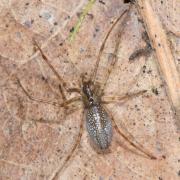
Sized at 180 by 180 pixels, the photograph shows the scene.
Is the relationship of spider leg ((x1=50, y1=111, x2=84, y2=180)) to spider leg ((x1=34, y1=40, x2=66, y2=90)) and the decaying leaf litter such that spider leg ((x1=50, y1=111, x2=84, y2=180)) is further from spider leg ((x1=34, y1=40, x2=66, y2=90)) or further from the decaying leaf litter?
spider leg ((x1=34, y1=40, x2=66, y2=90))

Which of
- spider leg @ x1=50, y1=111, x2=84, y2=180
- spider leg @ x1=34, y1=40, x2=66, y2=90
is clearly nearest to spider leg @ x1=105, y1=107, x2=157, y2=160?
spider leg @ x1=50, y1=111, x2=84, y2=180

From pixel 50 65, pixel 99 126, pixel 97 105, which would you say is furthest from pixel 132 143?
pixel 50 65

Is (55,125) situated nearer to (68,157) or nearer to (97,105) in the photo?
(68,157)

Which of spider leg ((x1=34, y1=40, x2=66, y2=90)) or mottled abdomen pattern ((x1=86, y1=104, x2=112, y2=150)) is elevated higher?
spider leg ((x1=34, y1=40, x2=66, y2=90))

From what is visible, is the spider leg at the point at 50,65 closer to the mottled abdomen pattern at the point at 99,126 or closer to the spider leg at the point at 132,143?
the mottled abdomen pattern at the point at 99,126

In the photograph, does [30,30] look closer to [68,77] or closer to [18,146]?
[68,77]

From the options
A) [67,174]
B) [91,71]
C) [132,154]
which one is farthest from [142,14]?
[67,174]

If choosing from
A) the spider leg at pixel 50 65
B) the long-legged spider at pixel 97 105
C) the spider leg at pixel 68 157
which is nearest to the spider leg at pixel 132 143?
→ the long-legged spider at pixel 97 105
